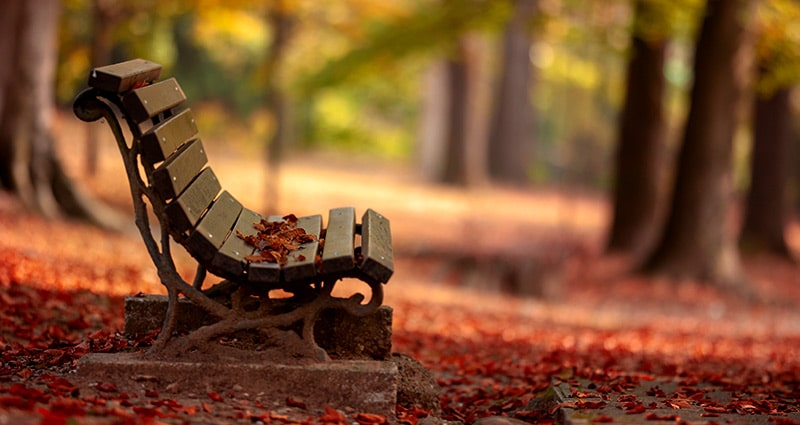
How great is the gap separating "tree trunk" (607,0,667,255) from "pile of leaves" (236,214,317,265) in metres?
12.3

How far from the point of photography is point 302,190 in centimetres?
2202

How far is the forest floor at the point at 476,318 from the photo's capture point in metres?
4.78

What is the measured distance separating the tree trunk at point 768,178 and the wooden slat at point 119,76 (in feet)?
51.1

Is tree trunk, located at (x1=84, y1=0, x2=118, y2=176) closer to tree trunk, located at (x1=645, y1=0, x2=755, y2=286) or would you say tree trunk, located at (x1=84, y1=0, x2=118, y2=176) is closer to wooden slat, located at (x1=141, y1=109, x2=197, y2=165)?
tree trunk, located at (x1=645, y1=0, x2=755, y2=286)

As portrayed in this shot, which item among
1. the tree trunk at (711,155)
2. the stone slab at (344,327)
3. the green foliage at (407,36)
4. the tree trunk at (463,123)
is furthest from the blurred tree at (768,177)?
the stone slab at (344,327)

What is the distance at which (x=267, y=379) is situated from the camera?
4688mm

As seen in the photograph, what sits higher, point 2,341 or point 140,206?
point 140,206

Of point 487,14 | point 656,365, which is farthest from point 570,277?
point 656,365

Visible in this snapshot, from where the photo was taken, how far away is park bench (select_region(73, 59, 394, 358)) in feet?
14.9

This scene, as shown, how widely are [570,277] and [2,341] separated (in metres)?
11.1

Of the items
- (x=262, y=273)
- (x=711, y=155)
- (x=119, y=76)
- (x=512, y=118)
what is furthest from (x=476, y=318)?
(x=512, y=118)

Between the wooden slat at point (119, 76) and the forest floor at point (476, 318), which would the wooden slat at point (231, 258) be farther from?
the wooden slat at point (119, 76)

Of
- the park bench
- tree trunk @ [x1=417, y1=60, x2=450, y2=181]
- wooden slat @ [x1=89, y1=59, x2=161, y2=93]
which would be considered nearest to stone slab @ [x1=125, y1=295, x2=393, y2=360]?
the park bench

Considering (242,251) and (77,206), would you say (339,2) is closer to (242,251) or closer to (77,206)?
(77,206)
